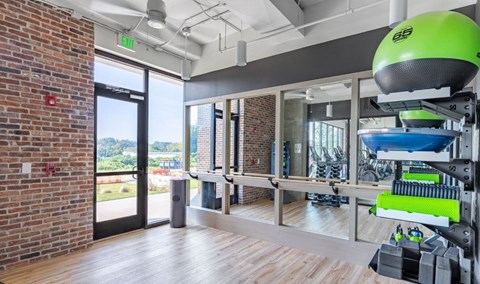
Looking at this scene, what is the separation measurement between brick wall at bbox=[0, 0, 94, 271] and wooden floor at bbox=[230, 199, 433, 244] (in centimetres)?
279

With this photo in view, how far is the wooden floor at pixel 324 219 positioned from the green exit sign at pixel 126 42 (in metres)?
3.46

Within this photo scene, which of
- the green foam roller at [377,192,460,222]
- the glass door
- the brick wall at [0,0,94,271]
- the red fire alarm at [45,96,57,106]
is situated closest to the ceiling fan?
the brick wall at [0,0,94,271]

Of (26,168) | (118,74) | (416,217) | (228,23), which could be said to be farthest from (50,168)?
(416,217)

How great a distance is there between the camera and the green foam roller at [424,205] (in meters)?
0.91

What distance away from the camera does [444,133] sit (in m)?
0.98

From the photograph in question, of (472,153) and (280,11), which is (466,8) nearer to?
(280,11)

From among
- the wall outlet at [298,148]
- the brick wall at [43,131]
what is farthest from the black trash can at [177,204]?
the wall outlet at [298,148]

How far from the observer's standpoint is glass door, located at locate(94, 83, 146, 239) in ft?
13.4

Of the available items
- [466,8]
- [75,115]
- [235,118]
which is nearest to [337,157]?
[235,118]

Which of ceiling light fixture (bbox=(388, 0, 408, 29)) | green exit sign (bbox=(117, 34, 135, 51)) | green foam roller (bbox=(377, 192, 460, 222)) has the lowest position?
green foam roller (bbox=(377, 192, 460, 222))

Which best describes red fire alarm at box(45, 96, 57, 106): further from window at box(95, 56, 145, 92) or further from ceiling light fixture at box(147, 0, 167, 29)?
ceiling light fixture at box(147, 0, 167, 29)

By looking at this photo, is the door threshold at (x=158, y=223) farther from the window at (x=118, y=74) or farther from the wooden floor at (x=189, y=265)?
the window at (x=118, y=74)

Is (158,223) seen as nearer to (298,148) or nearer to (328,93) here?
(298,148)

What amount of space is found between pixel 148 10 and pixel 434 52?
328cm
